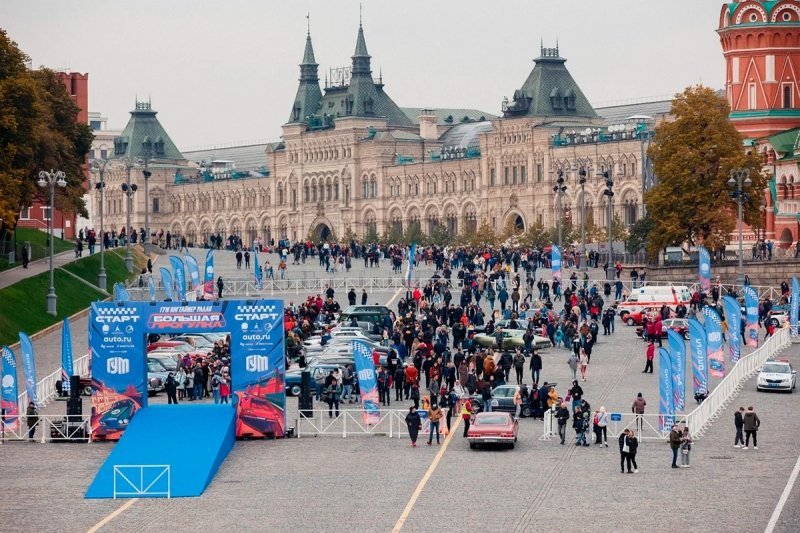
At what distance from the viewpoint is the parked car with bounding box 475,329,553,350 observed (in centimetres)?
6012

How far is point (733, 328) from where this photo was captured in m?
58.1

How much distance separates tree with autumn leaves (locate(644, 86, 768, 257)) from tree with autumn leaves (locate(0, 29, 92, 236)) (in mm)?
26655

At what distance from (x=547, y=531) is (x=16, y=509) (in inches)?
399

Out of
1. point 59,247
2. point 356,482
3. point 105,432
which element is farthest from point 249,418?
point 59,247

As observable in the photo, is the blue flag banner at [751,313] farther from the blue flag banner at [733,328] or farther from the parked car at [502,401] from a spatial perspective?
the parked car at [502,401]

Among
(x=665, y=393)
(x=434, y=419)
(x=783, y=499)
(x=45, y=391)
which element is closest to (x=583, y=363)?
(x=665, y=393)

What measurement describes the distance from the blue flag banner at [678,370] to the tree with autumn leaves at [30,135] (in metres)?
34.2

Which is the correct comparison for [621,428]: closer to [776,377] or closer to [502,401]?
[502,401]

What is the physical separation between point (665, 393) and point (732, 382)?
23.1ft

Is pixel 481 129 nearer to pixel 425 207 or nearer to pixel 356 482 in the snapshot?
pixel 425 207

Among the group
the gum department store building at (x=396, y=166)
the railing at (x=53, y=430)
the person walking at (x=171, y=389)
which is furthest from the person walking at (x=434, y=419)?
the gum department store building at (x=396, y=166)

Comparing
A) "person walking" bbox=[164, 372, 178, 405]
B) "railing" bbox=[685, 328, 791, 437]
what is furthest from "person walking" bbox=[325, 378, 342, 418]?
"railing" bbox=[685, 328, 791, 437]

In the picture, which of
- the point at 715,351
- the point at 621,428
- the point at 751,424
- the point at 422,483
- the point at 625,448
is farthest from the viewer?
the point at 715,351

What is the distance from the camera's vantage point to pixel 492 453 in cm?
4288
